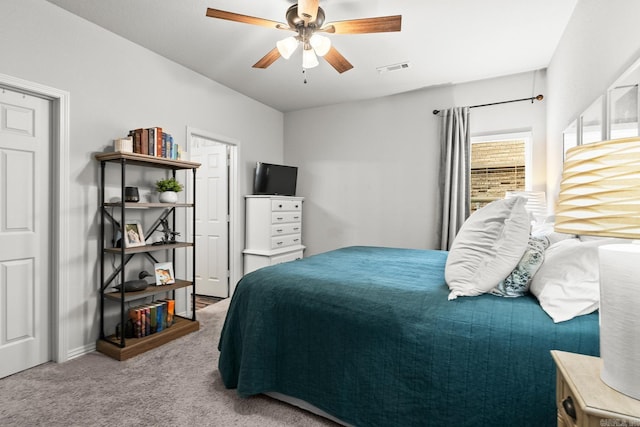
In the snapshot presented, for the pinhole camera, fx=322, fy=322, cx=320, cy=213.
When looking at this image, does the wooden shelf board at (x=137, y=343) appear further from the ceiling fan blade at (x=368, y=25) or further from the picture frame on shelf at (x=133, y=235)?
the ceiling fan blade at (x=368, y=25)

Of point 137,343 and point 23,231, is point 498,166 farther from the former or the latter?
point 23,231

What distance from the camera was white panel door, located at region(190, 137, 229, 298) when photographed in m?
4.36

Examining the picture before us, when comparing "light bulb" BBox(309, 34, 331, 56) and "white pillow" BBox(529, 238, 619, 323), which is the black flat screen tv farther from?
"white pillow" BBox(529, 238, 619, 323)

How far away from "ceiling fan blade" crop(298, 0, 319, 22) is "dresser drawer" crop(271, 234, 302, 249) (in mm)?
2826

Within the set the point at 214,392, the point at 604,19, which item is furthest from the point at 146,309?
the point at 604,19

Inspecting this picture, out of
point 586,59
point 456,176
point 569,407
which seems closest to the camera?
point 569,407

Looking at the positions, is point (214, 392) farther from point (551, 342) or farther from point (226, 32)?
point (226, 32)

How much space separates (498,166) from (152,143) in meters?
3.78

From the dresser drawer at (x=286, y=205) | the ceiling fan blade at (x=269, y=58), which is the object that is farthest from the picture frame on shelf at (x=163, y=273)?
the ceiling fan blade at (x=269, y=58)

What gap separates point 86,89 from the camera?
2.64 metres

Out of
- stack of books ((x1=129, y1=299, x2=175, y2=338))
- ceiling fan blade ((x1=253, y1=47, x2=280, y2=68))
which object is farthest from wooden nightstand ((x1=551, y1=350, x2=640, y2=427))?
stack of books ((x1=129, y1=299, x2=175, y2=338))

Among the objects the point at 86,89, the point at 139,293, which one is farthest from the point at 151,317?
the point at 86,89

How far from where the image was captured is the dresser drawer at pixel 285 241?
14.3ft

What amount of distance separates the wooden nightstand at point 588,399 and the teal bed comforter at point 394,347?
258 mm
